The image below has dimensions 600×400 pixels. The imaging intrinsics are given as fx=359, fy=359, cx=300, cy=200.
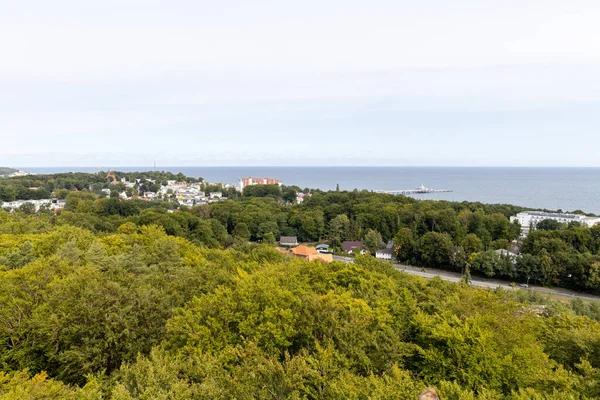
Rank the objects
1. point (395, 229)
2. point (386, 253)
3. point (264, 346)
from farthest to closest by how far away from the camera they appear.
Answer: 1. point (395, 229)
2. point (386, 253)
3. point (264, 346)

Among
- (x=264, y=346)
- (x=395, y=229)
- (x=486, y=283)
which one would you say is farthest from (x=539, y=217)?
(x=264, y=346)

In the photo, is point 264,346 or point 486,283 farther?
point 486,283

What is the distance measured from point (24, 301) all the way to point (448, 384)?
1282cm

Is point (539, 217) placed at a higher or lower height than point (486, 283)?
higher

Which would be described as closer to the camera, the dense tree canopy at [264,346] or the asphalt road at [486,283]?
the dense tree canopy at [264,346]

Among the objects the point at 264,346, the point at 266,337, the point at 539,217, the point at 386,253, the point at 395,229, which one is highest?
the point at 266,337

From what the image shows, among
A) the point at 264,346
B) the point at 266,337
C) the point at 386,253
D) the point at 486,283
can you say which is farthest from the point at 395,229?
the point at 264,346

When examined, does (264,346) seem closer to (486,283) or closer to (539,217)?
(486,283)

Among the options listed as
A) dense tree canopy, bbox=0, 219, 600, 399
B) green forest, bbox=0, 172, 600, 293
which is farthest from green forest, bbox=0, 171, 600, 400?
green forest, bbox=0, 172, 600, 293

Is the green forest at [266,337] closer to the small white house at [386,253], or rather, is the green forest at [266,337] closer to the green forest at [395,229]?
the green forest at [395,229]

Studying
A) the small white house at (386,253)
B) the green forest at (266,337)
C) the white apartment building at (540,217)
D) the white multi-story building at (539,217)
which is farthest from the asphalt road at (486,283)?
the white apartment building at (540,217)

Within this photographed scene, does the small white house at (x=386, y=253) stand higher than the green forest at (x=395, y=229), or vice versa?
the green forest at (x=395, y=229)

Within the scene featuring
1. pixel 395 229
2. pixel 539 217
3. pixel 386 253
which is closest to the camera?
pixel 386 253

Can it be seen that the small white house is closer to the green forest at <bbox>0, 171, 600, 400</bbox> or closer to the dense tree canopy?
the green forest at <bbox>0, 171, 600, 400</bbox>
